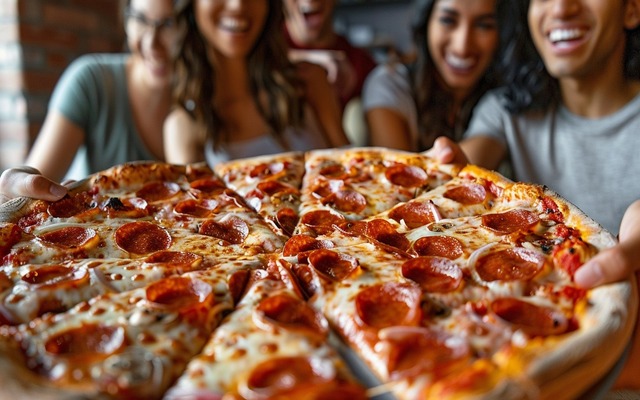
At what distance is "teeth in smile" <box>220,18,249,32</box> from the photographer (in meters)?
2.85

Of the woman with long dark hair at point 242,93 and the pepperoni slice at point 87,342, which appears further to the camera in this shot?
the woman with long dark hair at point 242,93

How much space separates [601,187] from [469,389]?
1.83 metres

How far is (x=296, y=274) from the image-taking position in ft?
4.84

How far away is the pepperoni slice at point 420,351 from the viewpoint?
1.05 metres

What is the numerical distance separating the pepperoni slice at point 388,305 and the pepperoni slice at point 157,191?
1034mm

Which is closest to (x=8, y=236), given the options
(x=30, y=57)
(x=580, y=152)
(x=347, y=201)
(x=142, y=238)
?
(x=142, y=238)

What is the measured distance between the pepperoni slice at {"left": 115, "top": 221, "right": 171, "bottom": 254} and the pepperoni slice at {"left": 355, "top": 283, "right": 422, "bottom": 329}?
2.33ft

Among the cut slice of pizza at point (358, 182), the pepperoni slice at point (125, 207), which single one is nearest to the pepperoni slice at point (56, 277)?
the pepperoni slice at point (125, 207)

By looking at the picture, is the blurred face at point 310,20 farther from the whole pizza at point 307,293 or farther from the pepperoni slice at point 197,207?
the pepperoni slice at point 197,207

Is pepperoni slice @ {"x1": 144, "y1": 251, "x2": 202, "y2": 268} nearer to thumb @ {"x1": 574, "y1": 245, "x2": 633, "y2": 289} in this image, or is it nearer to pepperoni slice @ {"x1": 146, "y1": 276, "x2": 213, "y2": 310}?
pepperoni slice @ {"x1": 146, "y1": 276, "x2": 213, "y2": 310}

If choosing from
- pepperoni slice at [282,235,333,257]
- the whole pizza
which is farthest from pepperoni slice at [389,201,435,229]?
pepperoni slice at [282,235,333,257]

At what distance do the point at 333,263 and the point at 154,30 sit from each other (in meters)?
2.14

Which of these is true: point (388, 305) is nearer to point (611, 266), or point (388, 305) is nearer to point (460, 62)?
point (611, 266)

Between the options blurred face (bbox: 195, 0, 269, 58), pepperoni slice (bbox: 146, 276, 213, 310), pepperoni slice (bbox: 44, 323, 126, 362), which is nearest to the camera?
pepperoni slice (bbox: 44, 323, 126, 362)
